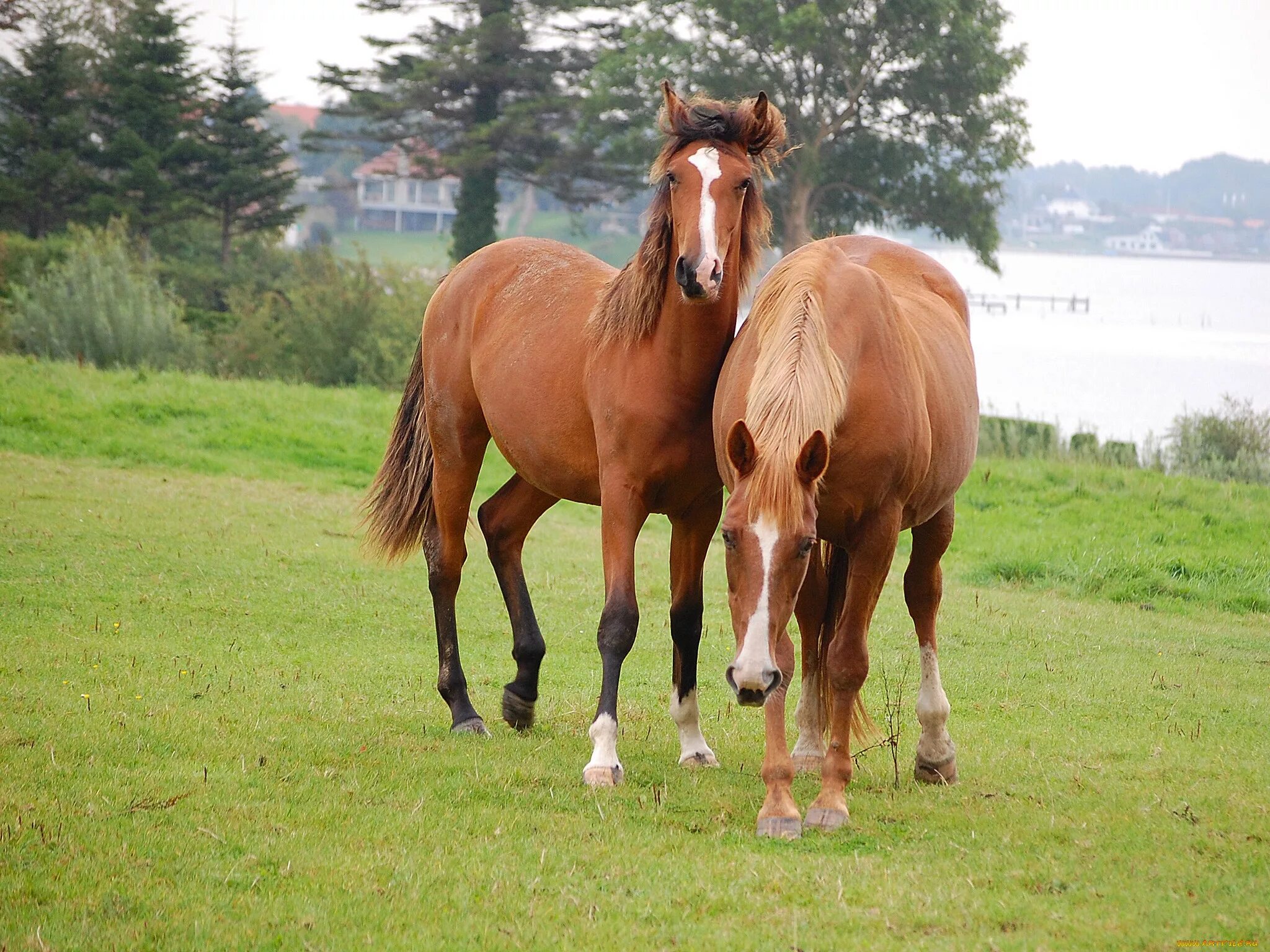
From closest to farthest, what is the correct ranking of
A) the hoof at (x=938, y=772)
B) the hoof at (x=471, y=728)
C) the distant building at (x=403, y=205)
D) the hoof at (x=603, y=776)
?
the hoof at (x=603, y=776), the hoof at (x=938, y=772), the hoof at (x=471, y=728), the distant building at (x=403, y=205)

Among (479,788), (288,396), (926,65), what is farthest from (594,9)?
(479,788)

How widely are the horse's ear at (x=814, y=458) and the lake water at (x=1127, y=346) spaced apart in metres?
14.8

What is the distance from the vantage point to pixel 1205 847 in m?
3.98

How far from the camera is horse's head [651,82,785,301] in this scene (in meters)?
4.50

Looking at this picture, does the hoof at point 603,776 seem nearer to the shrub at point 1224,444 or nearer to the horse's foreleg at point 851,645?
the horse's foreleg at point 851,645

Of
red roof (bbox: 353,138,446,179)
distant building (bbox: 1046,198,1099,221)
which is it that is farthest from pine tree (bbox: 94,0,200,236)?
distant building (bbox: 1046,198,1099,221)

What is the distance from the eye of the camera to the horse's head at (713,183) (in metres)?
4.50

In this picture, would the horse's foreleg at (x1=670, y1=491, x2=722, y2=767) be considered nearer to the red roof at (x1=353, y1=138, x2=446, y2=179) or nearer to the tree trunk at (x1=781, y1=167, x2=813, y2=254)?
the tree trunk at (x1=781, y1=167, x2=813, y2=254)

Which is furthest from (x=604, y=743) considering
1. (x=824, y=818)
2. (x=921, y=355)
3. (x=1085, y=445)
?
Answer: (x=1085, y=445)

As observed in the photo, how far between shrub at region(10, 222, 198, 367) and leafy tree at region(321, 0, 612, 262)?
12.5 m

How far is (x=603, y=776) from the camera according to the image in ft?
15.6

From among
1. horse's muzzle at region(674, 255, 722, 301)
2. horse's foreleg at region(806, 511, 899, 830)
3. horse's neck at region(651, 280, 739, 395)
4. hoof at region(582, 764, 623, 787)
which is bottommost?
hoof at region(582, 764, 623, 787)

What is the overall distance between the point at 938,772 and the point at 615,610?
1.46 meters

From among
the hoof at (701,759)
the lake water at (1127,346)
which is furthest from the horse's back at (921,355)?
the lake water at (1127,346)
